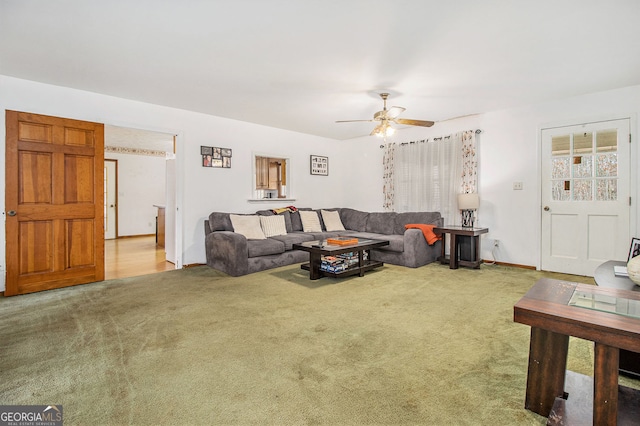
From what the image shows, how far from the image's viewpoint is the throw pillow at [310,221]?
5785 millimetres

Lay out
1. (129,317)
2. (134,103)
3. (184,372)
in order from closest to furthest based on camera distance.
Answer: (184,372) → (129,317) → (134,103)

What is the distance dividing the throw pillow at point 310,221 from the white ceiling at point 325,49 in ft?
7.10

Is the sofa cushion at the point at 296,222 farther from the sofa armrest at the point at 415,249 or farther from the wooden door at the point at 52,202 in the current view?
the wooden door at the point at 52,202

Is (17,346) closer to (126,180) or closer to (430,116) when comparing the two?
(430,116)

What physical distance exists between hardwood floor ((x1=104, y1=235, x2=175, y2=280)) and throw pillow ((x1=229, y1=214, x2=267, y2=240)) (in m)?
1.16

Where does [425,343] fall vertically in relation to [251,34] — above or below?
below

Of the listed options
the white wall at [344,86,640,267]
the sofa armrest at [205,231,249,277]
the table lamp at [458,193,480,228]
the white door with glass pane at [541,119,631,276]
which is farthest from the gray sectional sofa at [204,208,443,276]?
the white door with glass pane at [541,119,631,276]

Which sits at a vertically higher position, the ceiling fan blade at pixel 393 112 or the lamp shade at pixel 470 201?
the ceiling fan blade at pixel 393 112

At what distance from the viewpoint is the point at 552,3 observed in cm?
221

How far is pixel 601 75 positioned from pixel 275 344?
4.32 m

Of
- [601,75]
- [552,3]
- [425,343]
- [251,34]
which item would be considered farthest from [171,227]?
[601,75]

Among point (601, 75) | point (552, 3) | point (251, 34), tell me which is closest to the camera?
point (552, 3)

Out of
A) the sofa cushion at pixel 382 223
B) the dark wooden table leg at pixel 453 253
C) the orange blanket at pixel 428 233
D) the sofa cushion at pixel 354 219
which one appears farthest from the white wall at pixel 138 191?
the dark wooden table leg at pixel 453 253

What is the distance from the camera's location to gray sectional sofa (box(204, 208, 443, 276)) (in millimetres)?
4312
